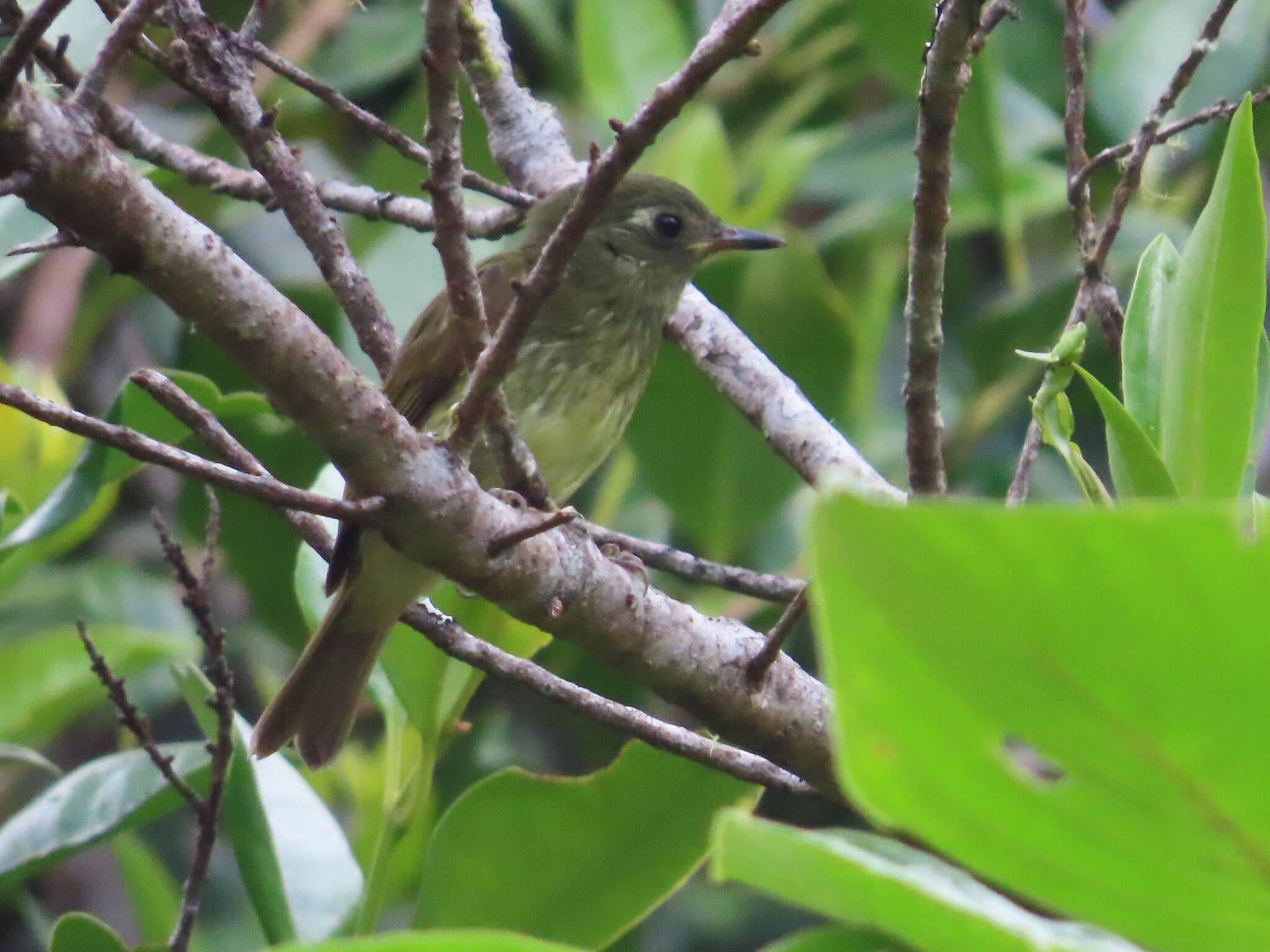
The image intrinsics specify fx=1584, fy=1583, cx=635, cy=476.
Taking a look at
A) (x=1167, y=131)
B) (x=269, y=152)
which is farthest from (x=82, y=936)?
(x=1167, y=131)

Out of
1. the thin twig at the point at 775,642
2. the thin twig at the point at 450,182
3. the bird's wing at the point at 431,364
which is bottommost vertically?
the thin twig at the point at 775,642

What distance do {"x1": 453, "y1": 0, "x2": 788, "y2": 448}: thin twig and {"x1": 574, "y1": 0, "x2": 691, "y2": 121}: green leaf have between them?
2.26 m

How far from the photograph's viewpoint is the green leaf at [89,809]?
8.17ft

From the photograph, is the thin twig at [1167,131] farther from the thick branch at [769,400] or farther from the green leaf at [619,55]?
the green leaf at [619,55]

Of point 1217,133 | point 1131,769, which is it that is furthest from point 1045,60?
point 1131,769

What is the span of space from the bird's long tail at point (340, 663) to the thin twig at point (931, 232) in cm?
105

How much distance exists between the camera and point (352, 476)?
1620 millimetres

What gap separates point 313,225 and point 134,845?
1.50 metres

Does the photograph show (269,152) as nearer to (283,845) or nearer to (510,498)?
(510,498)

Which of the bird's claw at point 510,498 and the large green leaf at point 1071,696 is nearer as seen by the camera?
the large green leaf at point 1071,696

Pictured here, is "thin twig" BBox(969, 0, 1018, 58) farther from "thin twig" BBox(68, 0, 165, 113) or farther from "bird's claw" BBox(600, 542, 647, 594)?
"thin twig" BBox(68, 0, 165, 113)

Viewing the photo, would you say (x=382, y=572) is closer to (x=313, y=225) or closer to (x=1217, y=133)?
(x=313, y=225)

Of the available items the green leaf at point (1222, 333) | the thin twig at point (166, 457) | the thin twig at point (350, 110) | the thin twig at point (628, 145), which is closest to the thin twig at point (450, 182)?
the thin twig at point (628, 145)

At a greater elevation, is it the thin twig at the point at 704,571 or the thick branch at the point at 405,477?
the thin twig at the point at 704,571
